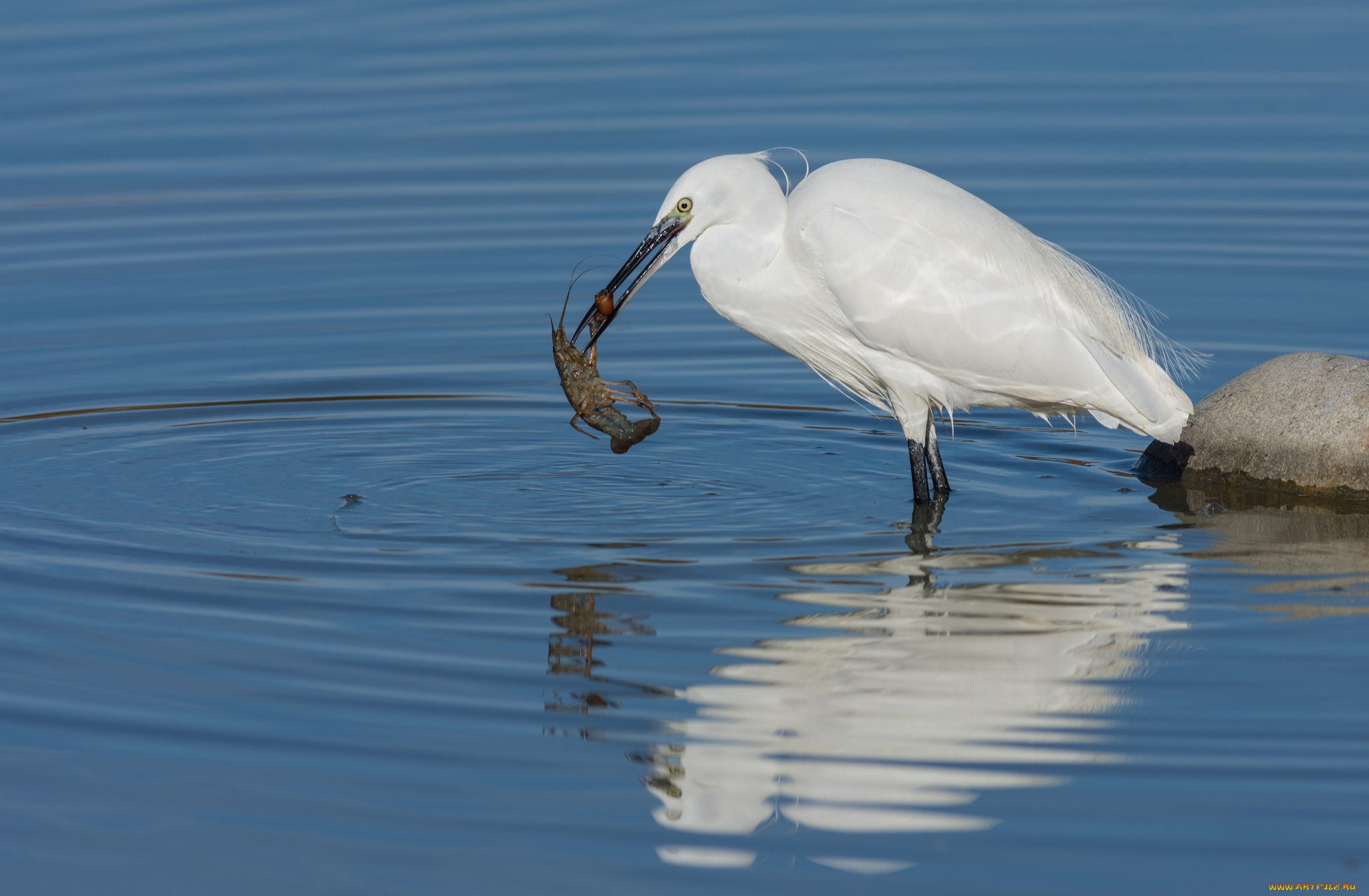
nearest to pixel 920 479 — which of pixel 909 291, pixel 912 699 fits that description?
pixel 909 291

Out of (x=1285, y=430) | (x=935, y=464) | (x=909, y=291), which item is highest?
(x=909, y=291)

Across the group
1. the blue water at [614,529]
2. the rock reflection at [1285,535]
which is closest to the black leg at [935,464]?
the blue water at [614,529]

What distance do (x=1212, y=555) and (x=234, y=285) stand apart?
794 centimetres

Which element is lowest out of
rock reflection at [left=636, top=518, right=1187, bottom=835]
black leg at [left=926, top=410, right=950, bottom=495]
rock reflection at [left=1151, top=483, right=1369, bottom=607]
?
rock reflection at [left=636, top=518, right=1187, bottom=835]

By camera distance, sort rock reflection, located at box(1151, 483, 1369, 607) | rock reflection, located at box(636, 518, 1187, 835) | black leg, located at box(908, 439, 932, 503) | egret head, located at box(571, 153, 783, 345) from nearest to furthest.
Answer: rock reflection, located at box(636, 518, 1187, 835), rock reflection, located at box(1151, 483, 1369, 607), egret head, located at box(571, 153, 783, 345), black leg, located at box(908, 439, 932, 503)

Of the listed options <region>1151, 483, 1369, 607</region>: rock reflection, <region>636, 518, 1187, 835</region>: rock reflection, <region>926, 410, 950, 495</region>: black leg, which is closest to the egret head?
<region>926, 410, 950, 495</region>: black leg

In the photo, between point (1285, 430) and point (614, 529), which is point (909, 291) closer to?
point (614, 529)

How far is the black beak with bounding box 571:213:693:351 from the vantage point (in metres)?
7.99

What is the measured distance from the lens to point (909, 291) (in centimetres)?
802

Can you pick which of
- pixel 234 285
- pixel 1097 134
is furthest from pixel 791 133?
pixel 234 285

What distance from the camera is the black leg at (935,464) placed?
845 cm

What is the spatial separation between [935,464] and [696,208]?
1.83 m

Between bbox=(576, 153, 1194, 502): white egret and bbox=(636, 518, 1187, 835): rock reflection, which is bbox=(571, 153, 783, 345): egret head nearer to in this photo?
bbox=(576, 153, 1194, 502): white egret

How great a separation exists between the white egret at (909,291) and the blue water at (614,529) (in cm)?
59
